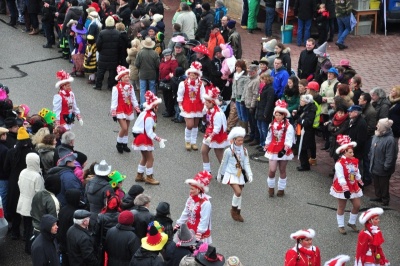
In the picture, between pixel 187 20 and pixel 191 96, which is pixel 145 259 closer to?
pixel 191 96

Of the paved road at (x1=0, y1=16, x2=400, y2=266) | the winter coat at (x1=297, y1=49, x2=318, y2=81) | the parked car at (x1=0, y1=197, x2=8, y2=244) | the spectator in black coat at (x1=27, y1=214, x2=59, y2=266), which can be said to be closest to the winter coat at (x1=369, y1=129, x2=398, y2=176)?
the paved road at (x1=0, y1=16, x2=400, y2=266)

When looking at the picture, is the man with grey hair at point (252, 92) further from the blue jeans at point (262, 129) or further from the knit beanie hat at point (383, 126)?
the knit beanie hat at point (383, 126)

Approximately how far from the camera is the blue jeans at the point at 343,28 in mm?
23109

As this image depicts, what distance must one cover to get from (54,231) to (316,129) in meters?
6.94

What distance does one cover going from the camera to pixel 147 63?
19609 mm

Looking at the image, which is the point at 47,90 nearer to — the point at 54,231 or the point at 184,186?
the point at 184,186

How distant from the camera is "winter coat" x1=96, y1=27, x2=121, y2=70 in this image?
20906 mm

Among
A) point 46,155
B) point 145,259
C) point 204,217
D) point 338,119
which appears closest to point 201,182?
point 204,217

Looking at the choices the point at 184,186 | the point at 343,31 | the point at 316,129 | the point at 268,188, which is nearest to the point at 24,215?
the point at 184,186

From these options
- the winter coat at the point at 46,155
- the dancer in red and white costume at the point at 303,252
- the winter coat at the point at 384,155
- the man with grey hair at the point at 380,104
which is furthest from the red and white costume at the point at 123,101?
the dancer in red and white costume at the point at 303,252

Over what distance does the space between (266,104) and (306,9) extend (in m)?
6.40

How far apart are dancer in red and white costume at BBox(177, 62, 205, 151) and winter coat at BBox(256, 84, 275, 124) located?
1.16 m

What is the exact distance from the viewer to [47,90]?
21203mm

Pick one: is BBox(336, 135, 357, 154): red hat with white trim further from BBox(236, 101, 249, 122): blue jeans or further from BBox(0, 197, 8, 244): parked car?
BBox(0, 197, 8, 244): parked car
